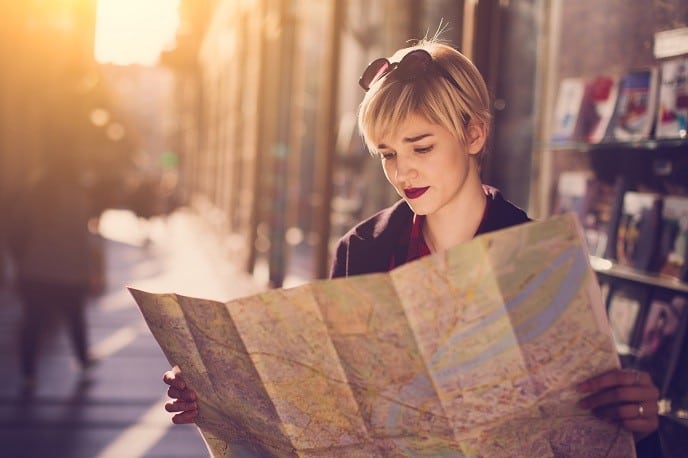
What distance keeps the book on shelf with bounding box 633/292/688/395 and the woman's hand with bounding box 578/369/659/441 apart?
135 cm

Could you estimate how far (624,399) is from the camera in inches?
49.4

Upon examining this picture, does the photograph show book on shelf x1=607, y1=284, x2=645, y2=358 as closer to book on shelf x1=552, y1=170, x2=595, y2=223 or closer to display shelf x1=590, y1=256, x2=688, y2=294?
display shelf x1=590, y1=256, x2=688, y2=294

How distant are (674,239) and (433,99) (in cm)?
138

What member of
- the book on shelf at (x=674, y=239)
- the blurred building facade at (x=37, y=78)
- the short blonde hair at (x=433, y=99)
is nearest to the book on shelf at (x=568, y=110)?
the book on shelf at (x=674, y=239)

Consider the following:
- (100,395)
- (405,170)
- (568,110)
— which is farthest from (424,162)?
(100,395)

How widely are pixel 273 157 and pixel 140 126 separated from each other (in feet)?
227

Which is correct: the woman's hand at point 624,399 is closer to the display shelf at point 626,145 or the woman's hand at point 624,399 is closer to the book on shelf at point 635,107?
the display shelf at point 626,145

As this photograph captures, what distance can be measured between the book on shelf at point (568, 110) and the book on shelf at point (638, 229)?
1.19 feet

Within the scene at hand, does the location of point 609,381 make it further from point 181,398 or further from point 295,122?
point 295,122

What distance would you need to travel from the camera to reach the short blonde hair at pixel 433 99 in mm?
1583

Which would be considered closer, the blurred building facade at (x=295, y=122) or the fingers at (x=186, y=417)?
the fingers at (x=186, y=417)

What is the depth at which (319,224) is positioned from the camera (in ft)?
25.1

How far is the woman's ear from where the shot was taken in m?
1.68

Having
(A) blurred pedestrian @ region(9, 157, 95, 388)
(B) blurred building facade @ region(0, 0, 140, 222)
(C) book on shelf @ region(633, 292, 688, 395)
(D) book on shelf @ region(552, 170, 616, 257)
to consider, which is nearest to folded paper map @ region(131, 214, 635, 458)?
(C) book on shelf @ region(633, 292, 688, 395)
